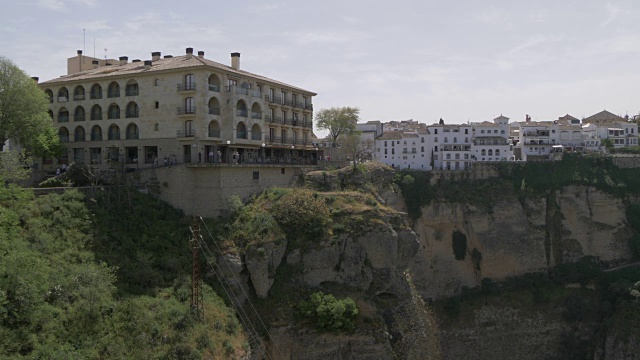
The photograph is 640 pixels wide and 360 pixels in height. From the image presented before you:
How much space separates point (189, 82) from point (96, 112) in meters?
9.67

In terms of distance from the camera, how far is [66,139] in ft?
180

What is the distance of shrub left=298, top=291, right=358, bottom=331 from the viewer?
40.9m

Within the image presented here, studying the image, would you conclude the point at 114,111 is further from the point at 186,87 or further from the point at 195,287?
the point at 195,287

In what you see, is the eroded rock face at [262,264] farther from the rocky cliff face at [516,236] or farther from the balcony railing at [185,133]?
the rocky cliff face at [516,236]

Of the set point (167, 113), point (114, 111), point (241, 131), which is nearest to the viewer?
point (167, 113)

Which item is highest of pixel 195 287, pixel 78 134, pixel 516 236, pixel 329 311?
pixel 78 134

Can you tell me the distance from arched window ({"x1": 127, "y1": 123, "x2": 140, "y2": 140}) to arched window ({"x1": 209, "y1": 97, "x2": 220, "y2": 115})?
20.9ft

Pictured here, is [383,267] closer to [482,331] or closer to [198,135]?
[198,135]

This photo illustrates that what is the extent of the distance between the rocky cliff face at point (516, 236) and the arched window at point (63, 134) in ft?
113

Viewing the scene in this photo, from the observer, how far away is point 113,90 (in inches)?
2052

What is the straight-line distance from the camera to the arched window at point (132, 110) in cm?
5125

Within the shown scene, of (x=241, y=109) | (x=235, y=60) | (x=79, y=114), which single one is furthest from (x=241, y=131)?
(x=79, y=114)

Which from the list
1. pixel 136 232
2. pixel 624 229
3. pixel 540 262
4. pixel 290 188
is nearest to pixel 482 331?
pixel 540 262

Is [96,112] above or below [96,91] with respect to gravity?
below
